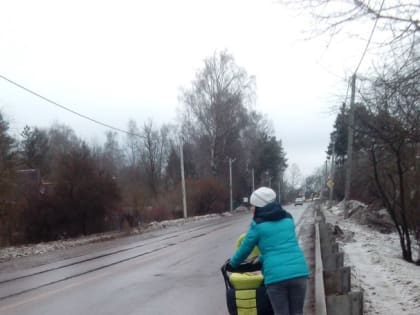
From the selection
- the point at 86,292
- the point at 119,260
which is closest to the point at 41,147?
the point at 119,260

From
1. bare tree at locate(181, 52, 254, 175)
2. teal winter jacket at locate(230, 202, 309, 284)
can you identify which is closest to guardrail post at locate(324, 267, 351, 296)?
teal winter jacket at locate(230, 202, 309, 284)

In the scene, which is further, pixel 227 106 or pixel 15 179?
pixel 227 106

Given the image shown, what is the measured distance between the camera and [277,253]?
4742 mm

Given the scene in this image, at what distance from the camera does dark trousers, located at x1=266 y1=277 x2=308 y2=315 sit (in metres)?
4.73

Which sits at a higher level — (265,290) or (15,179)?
(15,179)

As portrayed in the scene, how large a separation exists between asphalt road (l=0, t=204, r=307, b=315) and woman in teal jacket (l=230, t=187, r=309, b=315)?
3.79 meters

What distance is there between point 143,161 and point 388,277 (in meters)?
75.1

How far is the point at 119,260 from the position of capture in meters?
15.8

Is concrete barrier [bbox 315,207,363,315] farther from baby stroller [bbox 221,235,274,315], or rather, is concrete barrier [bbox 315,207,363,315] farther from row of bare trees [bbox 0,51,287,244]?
row of bare trees [bbox 0,51,287,244]

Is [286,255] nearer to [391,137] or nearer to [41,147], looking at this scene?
[391,137]

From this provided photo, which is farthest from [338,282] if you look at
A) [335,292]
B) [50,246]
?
[50,246]

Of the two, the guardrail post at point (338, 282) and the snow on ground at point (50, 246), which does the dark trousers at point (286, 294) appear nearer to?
the guardrail post at point (338, 282)

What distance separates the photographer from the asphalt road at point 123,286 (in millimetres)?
8859

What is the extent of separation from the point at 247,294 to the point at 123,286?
654 cm
